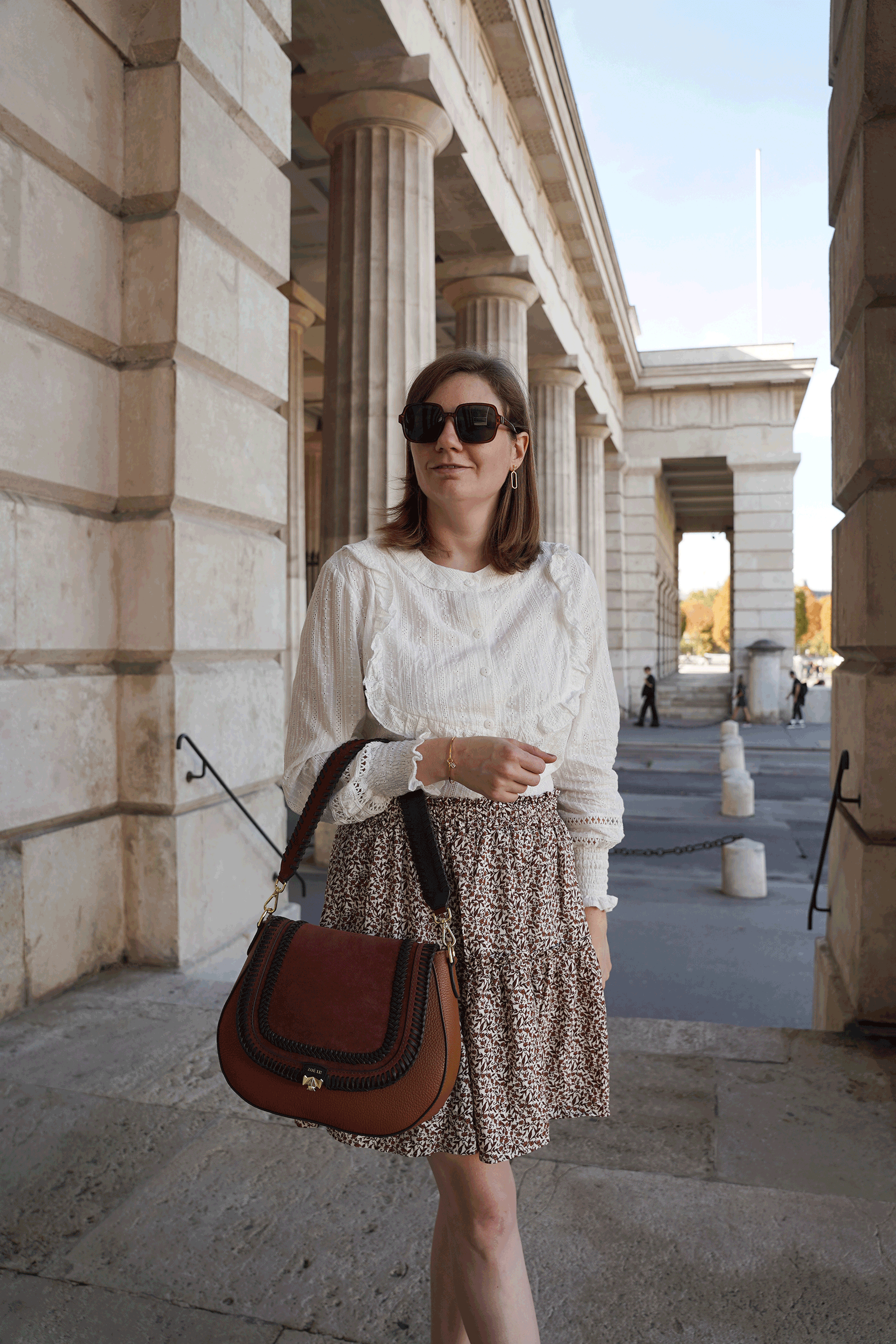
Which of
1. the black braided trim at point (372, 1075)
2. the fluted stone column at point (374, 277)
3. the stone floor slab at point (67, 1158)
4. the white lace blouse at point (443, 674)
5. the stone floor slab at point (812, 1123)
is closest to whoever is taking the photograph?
the black braided trim at point (372, 1075)

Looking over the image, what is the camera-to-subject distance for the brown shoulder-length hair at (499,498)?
7.20 ft

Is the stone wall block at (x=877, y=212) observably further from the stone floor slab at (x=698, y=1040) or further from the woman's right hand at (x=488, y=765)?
the woman's right hand at (x=488, y=765)

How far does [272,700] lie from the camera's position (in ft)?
19.6

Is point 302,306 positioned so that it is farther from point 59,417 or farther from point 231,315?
point 59,417

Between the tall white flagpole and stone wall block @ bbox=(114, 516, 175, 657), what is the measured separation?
3722 centimetres

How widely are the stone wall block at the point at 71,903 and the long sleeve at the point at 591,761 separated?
300 centimetres

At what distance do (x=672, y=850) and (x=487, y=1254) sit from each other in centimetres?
872

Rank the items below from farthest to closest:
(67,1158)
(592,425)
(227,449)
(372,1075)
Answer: (592,425) < (227,449) < (67,1158) < (372,1075)

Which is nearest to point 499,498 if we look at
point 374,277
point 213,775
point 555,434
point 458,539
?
point 458,539

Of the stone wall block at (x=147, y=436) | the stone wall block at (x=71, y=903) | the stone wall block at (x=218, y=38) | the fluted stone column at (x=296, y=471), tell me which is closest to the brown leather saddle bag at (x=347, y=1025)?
the stone wall block at (x=71, y=903)

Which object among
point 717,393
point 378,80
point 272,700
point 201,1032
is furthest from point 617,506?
point 201,1032

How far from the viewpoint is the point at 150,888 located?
4992 millimetres

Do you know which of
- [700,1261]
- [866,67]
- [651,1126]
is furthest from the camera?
[866,67]

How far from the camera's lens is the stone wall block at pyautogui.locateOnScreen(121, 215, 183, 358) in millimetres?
4902
